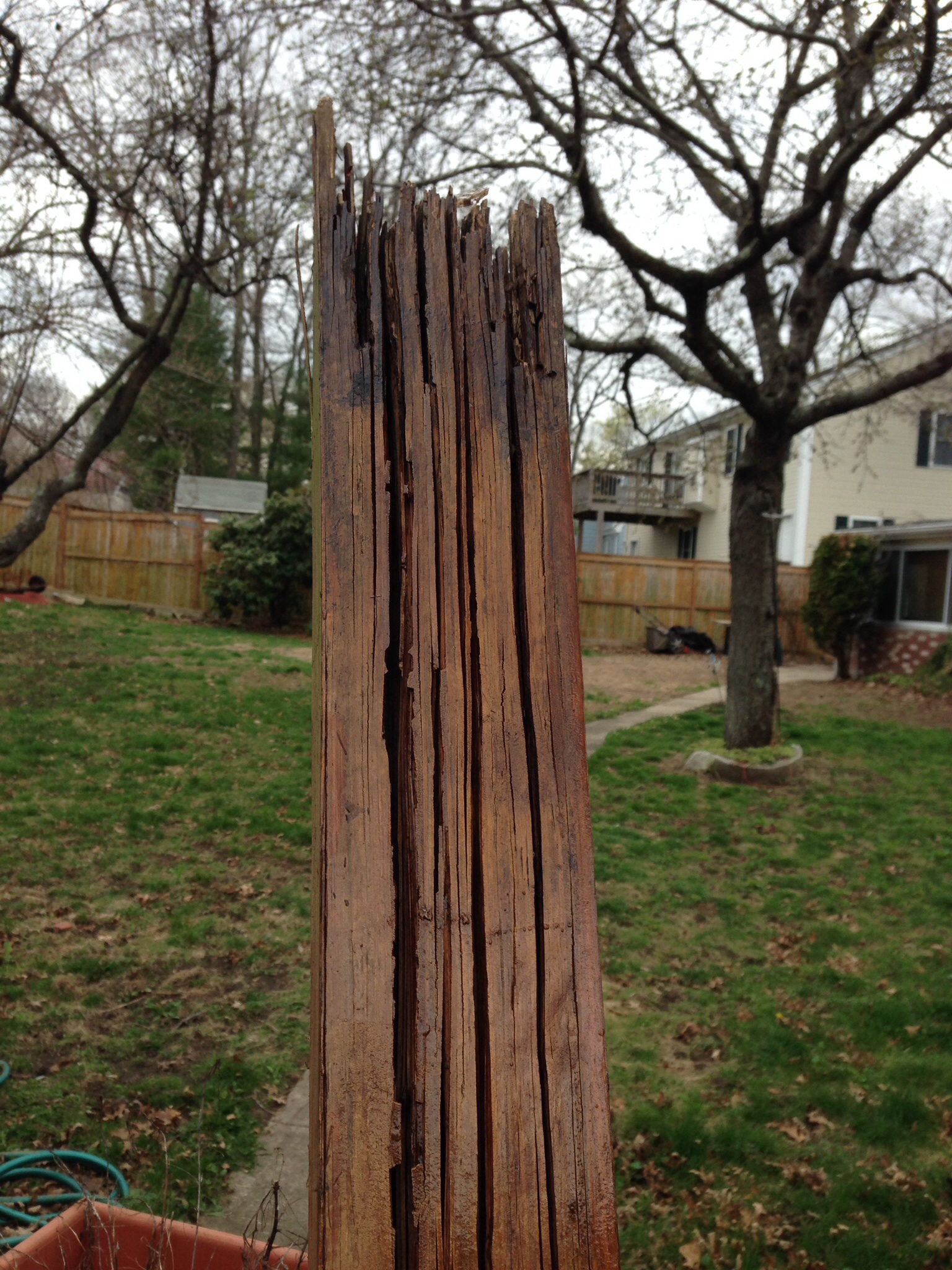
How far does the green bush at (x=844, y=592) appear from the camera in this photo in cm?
1656

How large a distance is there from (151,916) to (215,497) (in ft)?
68.9

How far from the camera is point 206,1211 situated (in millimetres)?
3107

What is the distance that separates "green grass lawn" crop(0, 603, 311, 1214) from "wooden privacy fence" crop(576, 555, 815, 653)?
39.6 ft

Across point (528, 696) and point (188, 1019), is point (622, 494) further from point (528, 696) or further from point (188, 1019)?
point (528, 696)

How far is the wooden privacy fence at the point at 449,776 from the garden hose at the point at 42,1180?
7.33 feet

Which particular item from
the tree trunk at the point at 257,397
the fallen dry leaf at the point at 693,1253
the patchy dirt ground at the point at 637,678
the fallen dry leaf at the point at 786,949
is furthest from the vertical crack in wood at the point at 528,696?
the tree trunk at the point at 257,397

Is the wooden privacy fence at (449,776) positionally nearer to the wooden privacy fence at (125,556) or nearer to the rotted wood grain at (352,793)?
the rotted wood grain at (352,793)

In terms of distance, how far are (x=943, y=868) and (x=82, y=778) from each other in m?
6.95

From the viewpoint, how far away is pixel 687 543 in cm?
2884

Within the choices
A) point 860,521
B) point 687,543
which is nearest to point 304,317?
point 860,521

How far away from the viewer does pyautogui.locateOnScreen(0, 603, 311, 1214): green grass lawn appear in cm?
361

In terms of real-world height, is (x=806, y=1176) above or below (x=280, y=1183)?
below

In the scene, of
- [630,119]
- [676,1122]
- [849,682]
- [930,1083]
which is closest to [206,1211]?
[676,1122]

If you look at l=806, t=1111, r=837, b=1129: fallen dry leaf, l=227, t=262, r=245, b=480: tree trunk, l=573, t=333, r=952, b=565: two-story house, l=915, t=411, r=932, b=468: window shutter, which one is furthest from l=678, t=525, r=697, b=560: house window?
l=806, t=1111, r=837, b=1129: fallen dry leaf
